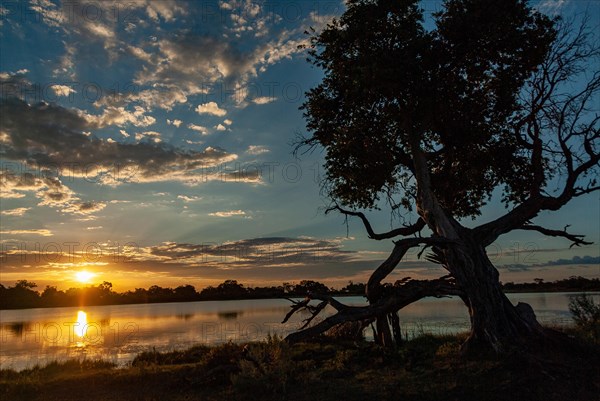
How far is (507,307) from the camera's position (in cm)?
1526

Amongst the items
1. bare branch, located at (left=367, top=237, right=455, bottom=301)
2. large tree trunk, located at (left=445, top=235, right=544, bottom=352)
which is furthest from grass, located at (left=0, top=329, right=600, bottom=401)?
bare branch, located at (left=367, top=237, right=455, bottom=301)

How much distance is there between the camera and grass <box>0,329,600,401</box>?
11156 millimetres

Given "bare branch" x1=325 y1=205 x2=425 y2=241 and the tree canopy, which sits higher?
the tree canopy

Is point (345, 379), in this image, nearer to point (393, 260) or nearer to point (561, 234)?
point (393, 260)

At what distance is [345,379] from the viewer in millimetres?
13242

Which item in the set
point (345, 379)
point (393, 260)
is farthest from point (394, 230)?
point (345, 379)

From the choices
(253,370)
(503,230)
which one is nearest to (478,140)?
(503,230)

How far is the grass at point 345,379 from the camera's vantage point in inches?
439

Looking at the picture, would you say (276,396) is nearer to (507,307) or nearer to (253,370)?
(253,370)

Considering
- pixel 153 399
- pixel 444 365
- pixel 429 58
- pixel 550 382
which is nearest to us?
pixel 550 382

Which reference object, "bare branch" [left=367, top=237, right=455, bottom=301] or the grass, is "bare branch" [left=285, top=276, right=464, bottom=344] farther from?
the grass

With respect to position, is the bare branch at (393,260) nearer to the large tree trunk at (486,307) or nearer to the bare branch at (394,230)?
the large tree trunk at (486,307)

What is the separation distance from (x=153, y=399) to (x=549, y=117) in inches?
709

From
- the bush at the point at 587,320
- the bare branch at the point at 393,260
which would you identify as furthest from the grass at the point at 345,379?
the bush at the point at 587,320
